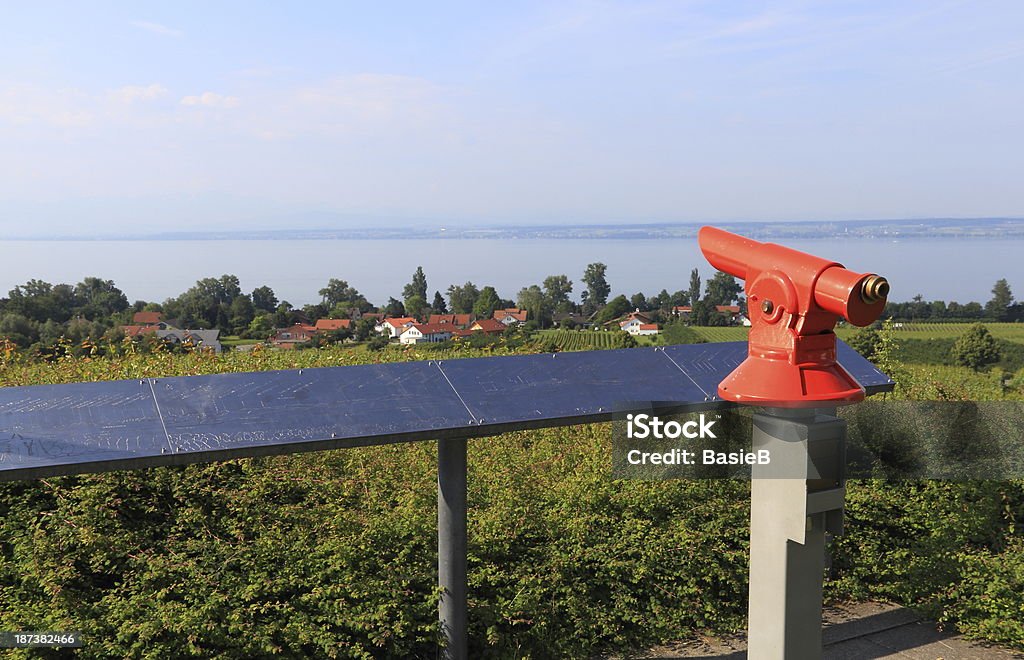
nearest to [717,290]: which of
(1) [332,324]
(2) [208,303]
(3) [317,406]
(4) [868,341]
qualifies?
(4) [868,341]

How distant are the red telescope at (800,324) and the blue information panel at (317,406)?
63.3 inches

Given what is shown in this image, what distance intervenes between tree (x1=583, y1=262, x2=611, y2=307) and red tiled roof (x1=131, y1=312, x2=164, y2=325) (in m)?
7.28

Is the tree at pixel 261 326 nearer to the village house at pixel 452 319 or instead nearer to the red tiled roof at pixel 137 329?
the red tiled roof at pixel 137 329

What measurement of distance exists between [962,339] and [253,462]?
46.0 ft

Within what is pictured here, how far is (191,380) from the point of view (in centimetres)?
426

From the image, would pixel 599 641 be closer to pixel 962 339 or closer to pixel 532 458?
pixel 532 458

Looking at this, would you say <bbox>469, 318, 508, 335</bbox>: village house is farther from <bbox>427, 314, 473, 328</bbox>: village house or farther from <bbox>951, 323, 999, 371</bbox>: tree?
<bbox>951, 323, 999, 371</bbox>: tree

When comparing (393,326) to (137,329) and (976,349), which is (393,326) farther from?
(976,349)

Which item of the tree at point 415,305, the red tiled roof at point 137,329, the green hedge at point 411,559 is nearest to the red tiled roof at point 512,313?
the tree at point 415,305

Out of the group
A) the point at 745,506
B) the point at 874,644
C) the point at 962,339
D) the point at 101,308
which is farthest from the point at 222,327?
the point at 962,339

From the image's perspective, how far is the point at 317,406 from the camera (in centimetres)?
404

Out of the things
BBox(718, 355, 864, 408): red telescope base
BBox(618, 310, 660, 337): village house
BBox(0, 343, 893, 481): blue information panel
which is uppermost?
BBox(718, 355, 864, 408): red telescope base

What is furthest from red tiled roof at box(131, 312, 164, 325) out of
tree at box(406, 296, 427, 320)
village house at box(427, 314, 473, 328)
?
tree at box(406, 296, 427, 320)

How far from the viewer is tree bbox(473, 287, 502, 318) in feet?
45.7
